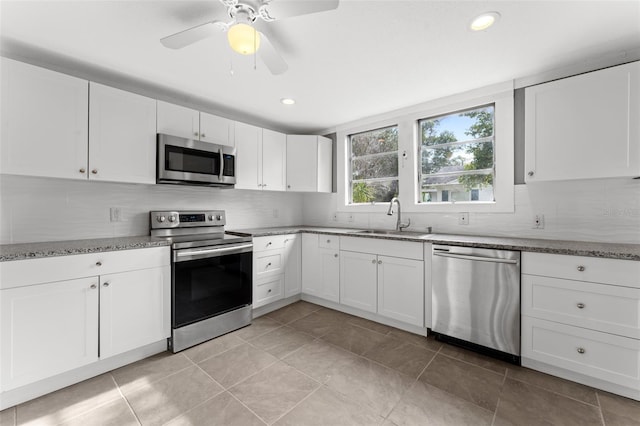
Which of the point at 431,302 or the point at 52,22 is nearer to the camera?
the point at 52,22

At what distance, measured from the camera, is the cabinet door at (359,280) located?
2877 mm

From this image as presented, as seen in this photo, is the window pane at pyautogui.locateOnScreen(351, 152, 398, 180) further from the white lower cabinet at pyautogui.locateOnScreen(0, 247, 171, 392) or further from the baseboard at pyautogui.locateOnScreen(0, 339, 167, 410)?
the baseboard at pyautogui.locateOnScreen(0, 339, 167, 410)

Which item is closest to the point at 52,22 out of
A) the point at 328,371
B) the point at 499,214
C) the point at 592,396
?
the point at 328,371

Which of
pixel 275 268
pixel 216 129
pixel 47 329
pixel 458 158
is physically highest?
pixel 216 129

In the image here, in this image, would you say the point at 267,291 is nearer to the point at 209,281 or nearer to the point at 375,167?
the point at 209,281

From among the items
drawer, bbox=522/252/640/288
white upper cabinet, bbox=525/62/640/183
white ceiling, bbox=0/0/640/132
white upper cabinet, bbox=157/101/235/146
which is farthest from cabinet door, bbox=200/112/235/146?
drawer, bbox=522/252/640/288

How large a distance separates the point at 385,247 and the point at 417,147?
1317 mm

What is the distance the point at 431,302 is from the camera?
2510mm

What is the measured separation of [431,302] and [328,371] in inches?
44.0

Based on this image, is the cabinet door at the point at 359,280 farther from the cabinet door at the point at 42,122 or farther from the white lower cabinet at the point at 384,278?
the cabinet door at the point at 42,122

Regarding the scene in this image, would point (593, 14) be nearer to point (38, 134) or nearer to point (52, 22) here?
point (52, 22)

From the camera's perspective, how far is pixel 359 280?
2979 mm

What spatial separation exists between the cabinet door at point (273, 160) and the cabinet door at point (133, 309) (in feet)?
5.37

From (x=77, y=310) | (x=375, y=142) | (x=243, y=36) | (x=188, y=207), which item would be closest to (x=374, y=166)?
(x=375, y=142)
